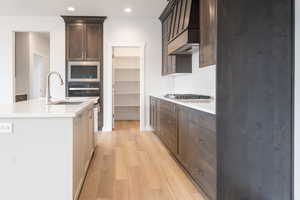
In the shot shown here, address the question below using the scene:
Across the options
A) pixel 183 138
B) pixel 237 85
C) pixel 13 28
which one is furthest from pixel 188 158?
pixel 13 28

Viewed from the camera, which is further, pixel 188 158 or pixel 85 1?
pixel 85 1

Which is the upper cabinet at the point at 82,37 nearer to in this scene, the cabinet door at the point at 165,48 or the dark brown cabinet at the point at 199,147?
the cabinet door at the point at 165,48

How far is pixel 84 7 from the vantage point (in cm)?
598

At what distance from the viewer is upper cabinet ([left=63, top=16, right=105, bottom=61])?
6680 millimetres

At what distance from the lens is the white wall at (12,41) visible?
672 centimetres

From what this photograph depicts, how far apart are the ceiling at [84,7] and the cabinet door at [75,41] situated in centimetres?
37

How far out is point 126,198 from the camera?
279 centimetres

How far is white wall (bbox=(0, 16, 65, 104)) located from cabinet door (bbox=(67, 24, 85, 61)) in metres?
0.18

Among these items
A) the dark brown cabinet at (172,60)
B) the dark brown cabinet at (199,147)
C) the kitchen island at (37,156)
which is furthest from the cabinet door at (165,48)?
the kitchen island at (37,156)

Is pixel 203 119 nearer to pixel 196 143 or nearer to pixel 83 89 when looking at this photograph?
pixel 196 143

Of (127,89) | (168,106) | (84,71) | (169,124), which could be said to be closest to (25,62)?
(84,71)

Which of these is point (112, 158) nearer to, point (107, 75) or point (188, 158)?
point (188, 158)

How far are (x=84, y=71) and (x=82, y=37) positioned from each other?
0.80 metres

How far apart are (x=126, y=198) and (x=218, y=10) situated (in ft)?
6.39
